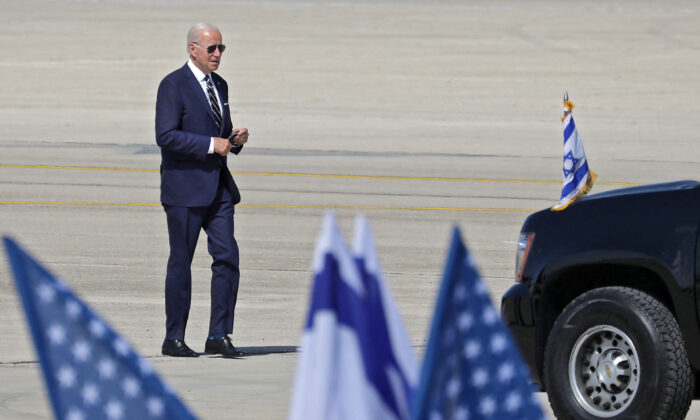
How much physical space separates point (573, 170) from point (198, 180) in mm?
2097

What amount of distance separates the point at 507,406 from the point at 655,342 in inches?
139

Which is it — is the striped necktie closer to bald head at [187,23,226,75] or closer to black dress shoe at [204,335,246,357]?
bald head at [187,23,226,75]

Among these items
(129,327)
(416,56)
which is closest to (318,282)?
(129,327)

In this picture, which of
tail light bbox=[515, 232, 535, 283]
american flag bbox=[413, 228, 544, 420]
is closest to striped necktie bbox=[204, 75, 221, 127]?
tail light bbox=[515, 232, 535, 283]

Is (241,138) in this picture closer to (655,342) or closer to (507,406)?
(655,342)

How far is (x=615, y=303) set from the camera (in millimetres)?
6629

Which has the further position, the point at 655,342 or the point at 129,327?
the point at 129,327

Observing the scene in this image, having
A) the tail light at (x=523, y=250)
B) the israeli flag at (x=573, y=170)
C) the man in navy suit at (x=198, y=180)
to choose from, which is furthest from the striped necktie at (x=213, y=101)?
the tail light at (x=523, y=250)

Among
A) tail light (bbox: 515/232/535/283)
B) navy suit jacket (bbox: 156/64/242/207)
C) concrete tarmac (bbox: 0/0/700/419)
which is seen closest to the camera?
tail light (bbox: 515/232/535/283)

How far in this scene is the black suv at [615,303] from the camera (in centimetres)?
644

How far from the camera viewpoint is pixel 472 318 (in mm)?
2973

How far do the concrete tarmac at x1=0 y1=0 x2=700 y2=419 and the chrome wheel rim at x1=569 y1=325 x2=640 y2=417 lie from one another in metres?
1.03

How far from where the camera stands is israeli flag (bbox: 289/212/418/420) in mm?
2939

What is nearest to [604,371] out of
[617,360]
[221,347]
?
[617,360]
